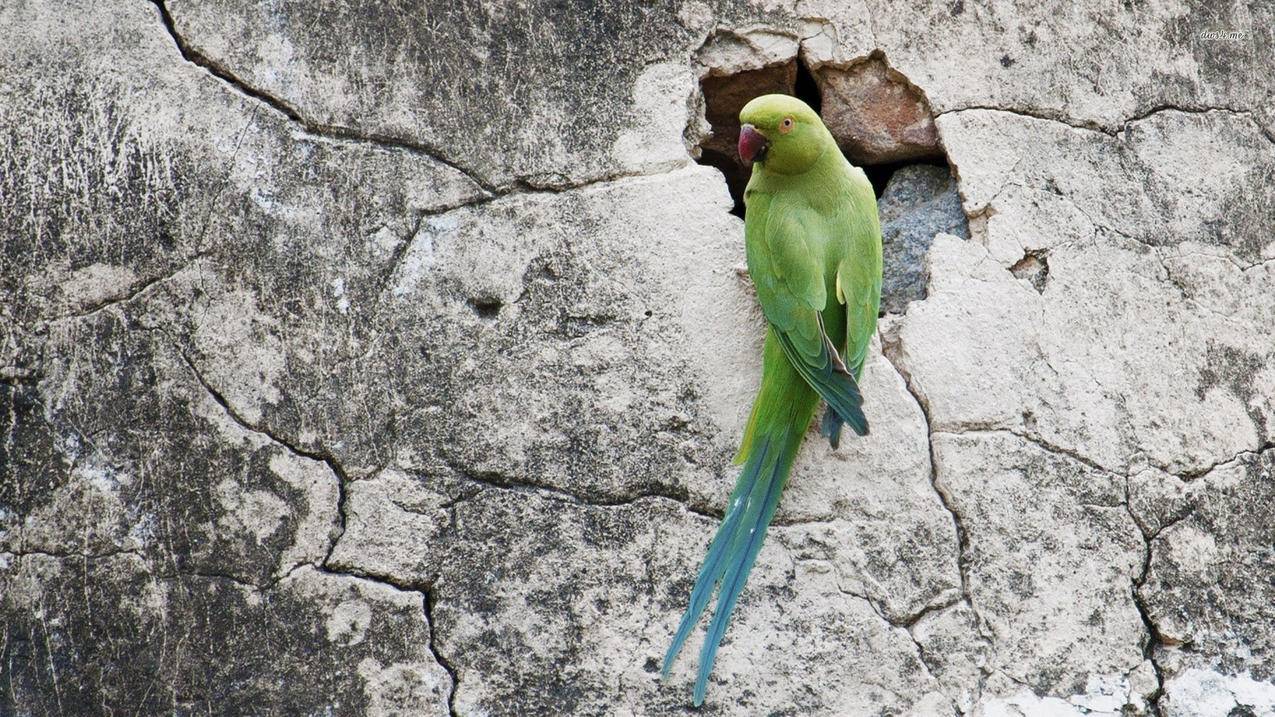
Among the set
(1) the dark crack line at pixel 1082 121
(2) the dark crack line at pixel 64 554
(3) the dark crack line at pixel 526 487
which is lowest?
(2) the dark crack line at pixel 64 554

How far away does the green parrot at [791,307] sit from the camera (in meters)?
2.22

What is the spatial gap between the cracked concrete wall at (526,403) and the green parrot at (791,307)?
73 millimetres

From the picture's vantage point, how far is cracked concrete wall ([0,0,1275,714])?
2.20 m

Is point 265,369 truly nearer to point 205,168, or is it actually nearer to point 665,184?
point 205,168

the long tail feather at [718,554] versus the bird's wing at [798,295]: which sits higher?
the bird's wing at [798,295]

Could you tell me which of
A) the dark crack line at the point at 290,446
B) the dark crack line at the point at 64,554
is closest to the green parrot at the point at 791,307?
the dark crack line at the point at 290,446

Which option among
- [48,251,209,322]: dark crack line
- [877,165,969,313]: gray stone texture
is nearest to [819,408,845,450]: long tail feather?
[877,165,969,313]: gray stone texture

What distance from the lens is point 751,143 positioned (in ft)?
7.76

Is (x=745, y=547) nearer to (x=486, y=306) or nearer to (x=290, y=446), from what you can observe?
(x=486, y=306)

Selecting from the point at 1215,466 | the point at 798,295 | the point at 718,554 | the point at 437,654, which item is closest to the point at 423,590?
the point at 437,654

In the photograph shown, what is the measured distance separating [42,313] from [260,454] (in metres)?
0.49

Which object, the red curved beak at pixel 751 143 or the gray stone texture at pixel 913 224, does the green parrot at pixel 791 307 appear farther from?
the gray stone texture at pixel 913 224

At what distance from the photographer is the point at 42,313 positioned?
224cm

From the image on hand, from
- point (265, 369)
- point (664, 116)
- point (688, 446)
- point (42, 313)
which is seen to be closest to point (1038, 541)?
point (688, 446)
